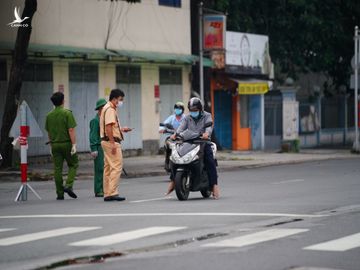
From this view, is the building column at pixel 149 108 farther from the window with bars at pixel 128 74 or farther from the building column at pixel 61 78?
the building column at pixel 61 78

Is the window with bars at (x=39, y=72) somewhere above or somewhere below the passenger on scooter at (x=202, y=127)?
above

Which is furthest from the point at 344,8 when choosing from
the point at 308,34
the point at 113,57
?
the point at 113,57

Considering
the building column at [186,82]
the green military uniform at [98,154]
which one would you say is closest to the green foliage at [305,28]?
the building column at [186,82]

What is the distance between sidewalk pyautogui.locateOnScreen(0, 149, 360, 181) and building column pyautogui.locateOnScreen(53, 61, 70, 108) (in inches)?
86.6

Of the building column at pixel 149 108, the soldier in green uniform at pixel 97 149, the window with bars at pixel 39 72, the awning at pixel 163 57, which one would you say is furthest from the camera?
the building column at pixel 149 108

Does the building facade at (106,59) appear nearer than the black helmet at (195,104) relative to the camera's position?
No

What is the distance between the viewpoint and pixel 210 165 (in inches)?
751

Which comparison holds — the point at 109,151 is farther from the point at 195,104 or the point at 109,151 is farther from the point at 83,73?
Result: the point at 83,73

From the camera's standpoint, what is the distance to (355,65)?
41719mm

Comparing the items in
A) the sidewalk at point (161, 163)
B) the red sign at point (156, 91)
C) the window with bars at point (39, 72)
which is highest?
the window with bars at point (39, 72)

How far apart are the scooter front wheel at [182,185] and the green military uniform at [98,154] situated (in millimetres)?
2009

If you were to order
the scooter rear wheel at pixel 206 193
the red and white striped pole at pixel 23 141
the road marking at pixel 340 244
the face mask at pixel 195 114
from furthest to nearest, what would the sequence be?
the red and white striped pole at pixel 23 141
the scooter rear wheel at pixel 206 193
the face mask at pixel 195 114
the road marking at pixel 340 244

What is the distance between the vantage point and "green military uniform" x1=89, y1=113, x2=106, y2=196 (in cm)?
2020

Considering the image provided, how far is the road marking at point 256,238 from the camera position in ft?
39.9
